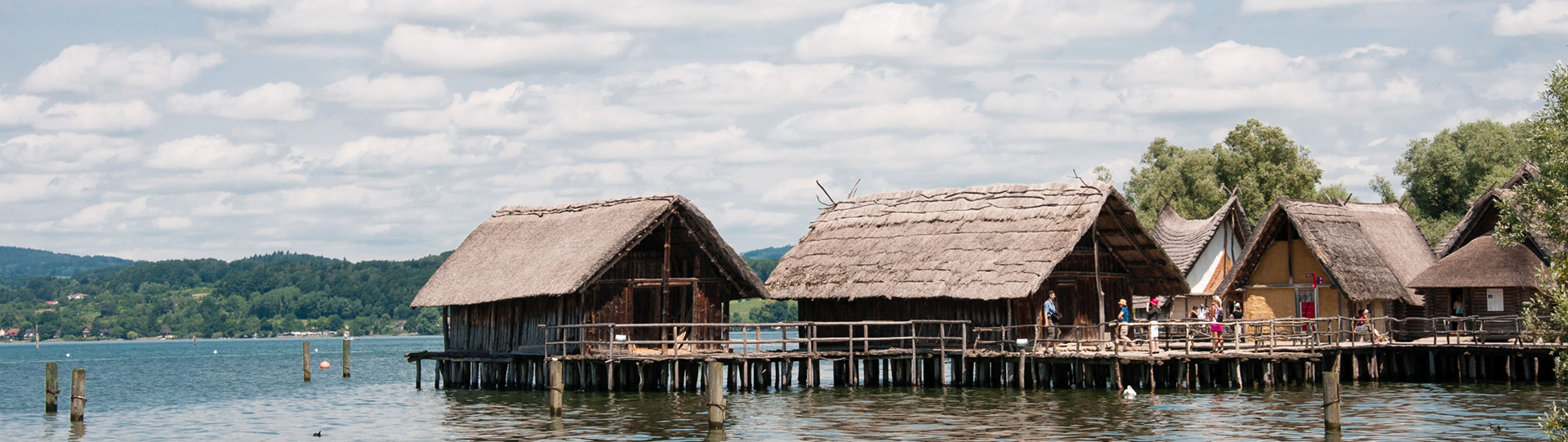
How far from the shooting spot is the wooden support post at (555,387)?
33.1 meters

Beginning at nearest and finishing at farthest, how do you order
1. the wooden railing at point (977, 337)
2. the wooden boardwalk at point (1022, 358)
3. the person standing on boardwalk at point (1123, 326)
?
the person standing on boardwalk at point (1123, 326) < the wooden boardwalk at point (1022, 358) < the wooden railing at point (977, 337)

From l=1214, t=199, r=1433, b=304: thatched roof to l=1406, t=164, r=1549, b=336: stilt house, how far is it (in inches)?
36.7

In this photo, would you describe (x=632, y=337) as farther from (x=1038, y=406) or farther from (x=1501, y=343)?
(x=1501, y=343)

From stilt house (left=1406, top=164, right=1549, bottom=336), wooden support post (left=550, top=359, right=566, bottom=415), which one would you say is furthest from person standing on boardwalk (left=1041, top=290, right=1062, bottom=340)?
wooden support post (left=550, top=359, right=566, bottom=415)

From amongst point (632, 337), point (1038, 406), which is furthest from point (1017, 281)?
point (632, 337)

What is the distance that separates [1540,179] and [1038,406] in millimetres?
13996

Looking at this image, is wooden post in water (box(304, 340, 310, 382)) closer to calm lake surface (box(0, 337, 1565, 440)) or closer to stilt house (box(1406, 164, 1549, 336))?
calm lake surface (box(0, 337, 1565, 440))

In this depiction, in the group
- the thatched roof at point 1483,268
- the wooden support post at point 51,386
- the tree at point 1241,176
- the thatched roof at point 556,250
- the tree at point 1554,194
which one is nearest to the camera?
the tree at point 1554,194

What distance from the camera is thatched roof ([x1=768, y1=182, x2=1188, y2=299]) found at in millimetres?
39562

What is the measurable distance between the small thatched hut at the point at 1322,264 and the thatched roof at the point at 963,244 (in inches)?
199

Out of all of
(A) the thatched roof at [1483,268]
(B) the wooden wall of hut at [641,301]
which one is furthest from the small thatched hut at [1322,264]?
(B) the wooden wall of hut at [641,301]

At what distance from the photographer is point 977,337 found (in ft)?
133

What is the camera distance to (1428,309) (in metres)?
46.5

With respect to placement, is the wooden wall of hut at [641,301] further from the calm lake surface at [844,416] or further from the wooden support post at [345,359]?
the wooden support post at [345,359]
